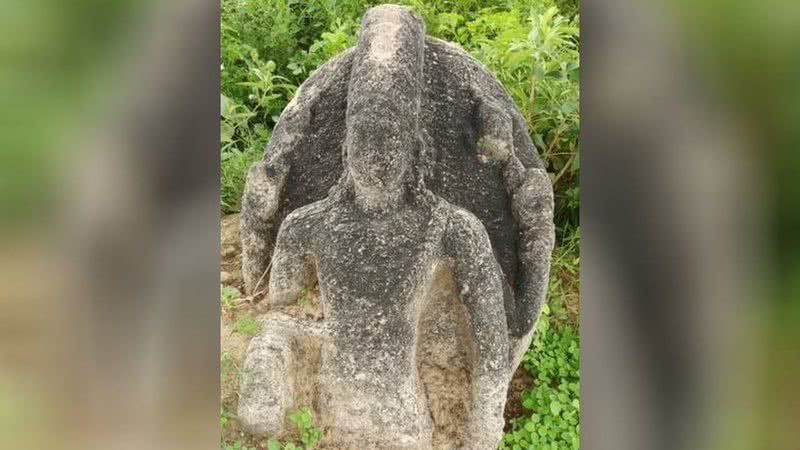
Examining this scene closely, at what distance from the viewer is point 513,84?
6.38 feet

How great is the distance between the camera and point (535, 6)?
1898mm

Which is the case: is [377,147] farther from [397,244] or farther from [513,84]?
[513,84]

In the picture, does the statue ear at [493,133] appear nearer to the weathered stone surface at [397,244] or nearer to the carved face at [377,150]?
the weathered stone surface at [397,244]

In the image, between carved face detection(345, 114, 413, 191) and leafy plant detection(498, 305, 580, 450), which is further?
leafy plant detection(498, 305, 580, 450)

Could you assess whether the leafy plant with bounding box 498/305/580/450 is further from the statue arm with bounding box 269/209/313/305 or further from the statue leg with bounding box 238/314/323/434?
the statue arm with bounding box 269/209/313/305

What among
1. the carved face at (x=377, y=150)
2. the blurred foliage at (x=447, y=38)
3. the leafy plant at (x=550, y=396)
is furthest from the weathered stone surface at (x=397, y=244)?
the blurred foliage at (x=447, y=38)

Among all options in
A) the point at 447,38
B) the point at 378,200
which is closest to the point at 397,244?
the point at 378,200

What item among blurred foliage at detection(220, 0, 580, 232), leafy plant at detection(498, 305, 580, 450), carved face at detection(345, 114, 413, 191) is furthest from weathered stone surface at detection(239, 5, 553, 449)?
blurred foliage at detection(220, 0, 580, 232)

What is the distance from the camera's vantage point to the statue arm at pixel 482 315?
1402mm

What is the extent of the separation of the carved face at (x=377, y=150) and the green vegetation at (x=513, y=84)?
Answer: 1.96 feet

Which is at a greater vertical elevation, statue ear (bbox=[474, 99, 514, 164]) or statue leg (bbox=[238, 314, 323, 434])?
statue ear (bbox=[474, 99, 514, 164])

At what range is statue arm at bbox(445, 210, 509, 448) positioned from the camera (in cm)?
140
